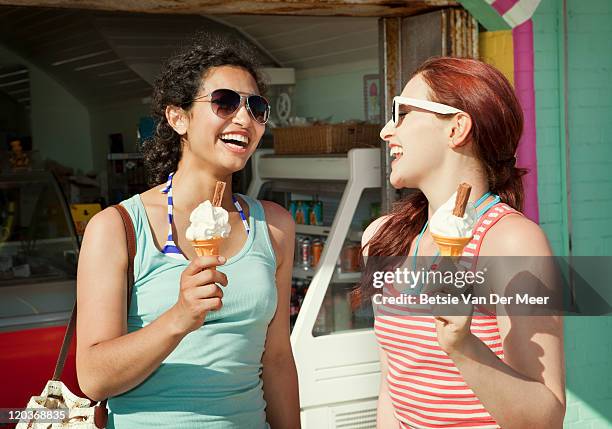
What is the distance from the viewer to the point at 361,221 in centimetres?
541

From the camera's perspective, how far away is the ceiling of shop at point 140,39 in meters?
6.30

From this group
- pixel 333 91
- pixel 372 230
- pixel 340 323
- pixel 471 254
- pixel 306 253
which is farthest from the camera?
pixel 333 91

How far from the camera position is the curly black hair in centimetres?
246

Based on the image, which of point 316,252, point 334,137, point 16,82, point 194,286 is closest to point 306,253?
point 316,252

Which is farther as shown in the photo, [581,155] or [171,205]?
[581,155]

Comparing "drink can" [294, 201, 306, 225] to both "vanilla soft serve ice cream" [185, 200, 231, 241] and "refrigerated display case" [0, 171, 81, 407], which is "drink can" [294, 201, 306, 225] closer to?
"refrigerated display case" [0, 171, 81, 407]

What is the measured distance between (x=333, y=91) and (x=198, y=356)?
4640 millimetres

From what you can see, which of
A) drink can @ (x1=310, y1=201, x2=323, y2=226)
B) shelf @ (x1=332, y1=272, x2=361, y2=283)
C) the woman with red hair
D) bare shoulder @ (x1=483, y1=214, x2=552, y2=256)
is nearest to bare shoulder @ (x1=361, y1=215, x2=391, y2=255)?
the woman with red hair

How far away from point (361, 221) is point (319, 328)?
0.72m

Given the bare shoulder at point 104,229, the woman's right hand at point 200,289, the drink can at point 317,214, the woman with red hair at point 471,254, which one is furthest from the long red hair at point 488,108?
the drink can at point 317,214

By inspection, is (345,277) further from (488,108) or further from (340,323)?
(488,108)

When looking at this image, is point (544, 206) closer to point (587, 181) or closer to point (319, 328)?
point (587, 181)

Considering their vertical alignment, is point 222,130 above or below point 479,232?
above

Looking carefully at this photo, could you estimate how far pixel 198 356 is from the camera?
87.0 inches
